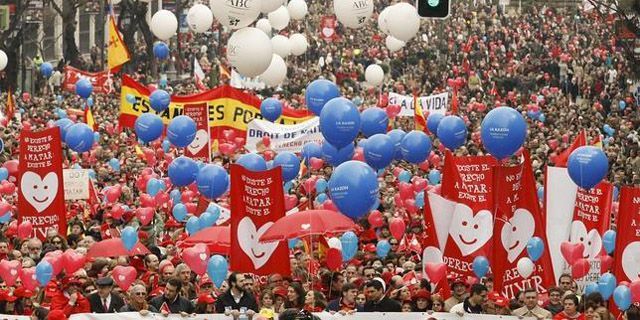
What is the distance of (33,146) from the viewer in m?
20.7

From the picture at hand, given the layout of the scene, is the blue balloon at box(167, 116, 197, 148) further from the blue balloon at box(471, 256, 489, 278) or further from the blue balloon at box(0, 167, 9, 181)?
the blue balloon at box(471, 256, 489, 278)

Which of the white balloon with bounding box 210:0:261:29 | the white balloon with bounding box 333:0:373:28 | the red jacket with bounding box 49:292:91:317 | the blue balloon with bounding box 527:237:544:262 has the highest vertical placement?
the white balloon with bounding box 210:0:261:29

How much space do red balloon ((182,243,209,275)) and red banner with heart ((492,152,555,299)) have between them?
8.37 feet

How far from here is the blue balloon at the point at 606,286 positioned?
16.0m

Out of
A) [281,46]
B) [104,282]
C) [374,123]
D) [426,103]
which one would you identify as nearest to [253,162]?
[374,123]

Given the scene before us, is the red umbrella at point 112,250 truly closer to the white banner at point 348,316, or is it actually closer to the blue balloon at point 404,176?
the white banner at point 348,316

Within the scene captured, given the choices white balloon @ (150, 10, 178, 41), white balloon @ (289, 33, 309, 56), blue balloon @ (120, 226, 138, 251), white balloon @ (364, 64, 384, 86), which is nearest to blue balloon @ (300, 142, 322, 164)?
blue balloon @ (120, 226, 138, 251)

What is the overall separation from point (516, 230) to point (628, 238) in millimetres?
1250

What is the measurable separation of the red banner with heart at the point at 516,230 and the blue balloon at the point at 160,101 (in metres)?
10.9

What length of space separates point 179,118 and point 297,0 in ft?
48.7

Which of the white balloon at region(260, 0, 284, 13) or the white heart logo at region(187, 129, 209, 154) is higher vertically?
the white balloon at region(260, 0, 284, 13)

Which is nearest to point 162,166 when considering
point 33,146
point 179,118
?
point 179,118

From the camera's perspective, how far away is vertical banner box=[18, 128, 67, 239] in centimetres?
2031

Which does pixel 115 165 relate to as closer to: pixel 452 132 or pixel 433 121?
pixel 433 121
